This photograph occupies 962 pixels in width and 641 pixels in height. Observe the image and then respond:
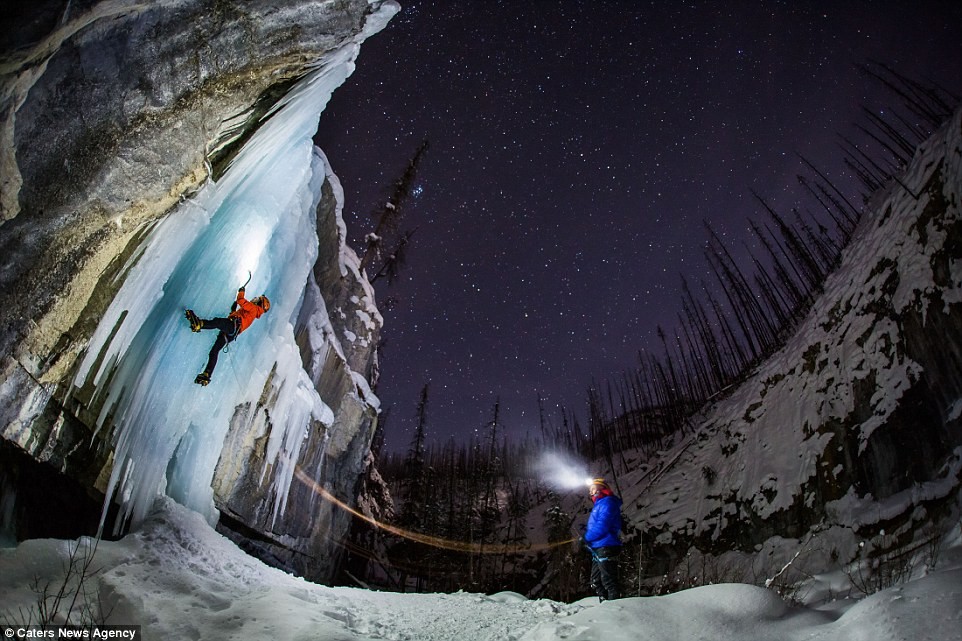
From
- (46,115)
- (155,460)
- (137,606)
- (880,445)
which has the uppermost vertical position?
(880,445)

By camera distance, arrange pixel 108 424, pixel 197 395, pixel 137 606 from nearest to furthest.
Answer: pixel 137 606 < pixel 108 424 < pixel 197 395

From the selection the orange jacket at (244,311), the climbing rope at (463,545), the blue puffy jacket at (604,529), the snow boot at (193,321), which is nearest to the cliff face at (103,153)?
the snow boot at (193,321)

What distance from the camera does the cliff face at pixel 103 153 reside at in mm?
3951

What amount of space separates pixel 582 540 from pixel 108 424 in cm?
554

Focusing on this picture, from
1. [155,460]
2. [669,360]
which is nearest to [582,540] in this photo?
[155,460]

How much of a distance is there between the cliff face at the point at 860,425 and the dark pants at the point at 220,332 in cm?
1137

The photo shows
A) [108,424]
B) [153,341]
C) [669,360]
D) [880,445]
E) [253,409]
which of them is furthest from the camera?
[669,360]

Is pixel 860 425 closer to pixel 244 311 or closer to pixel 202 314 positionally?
pixel 244 311

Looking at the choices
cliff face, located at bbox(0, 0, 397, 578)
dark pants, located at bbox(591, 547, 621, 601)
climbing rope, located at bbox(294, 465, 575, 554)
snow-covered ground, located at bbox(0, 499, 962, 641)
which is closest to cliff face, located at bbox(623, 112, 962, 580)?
dark pants, located at bbox(591, 547, 621, 601)

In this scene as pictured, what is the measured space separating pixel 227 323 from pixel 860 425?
15280 mm

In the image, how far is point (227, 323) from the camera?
6.60 m

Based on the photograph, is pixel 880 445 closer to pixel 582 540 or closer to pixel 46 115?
pixel 582 540

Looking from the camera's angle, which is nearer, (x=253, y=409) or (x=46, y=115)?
(x=46, y=115)

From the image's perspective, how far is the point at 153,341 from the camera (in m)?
→ 5.96
